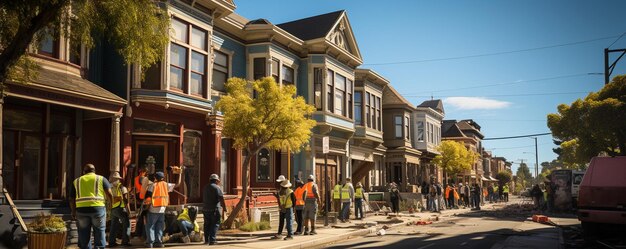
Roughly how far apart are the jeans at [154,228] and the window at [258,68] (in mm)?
10924

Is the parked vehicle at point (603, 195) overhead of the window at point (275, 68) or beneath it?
beneath

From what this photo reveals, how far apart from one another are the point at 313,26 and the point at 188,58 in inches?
418

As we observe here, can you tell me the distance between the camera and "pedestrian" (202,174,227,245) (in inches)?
525

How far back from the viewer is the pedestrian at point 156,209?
12469mm

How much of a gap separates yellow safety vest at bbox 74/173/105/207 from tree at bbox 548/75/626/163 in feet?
90.1

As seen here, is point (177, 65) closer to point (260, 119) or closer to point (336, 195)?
point (260, 119)

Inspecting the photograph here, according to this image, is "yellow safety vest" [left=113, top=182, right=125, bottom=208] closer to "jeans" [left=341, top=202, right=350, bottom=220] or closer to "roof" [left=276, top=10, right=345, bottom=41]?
"jeans" [left=341, top=202, right=350, bottom=220]

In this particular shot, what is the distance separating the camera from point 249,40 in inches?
888

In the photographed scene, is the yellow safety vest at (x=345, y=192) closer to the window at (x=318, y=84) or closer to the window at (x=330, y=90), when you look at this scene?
the window at (x=318, y=84)

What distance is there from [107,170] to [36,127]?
7.70 ft

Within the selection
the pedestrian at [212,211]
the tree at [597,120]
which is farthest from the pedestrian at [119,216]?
the tree at [597,120]

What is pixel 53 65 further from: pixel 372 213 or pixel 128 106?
pixel 372 213

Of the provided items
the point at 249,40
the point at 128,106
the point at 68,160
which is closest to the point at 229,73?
the point at 249,40

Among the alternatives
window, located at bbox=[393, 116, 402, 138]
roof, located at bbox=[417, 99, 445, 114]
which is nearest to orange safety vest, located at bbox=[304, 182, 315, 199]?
window, located at bbox=[393, 116, 402, 138]
